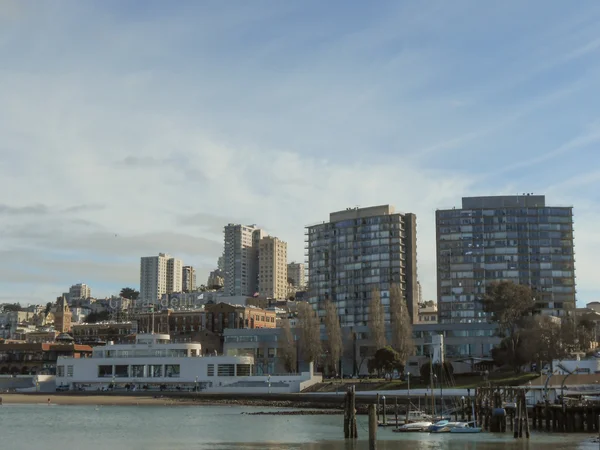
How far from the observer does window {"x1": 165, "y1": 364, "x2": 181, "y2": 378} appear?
14812 cm

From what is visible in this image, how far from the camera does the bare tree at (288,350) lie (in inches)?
5832

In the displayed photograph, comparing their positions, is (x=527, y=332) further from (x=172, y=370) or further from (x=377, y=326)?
(x=172, y=370)

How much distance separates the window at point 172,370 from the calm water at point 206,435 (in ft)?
130

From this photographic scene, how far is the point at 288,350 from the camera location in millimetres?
148250

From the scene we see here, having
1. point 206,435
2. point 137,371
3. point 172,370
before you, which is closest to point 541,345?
point 206,435

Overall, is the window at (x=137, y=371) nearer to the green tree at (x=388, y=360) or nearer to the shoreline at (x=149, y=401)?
the shoreline at (x=149, y=401)

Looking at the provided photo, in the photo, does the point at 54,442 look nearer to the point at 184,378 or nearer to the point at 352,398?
the point at 352,398

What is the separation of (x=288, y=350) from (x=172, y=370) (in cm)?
2066

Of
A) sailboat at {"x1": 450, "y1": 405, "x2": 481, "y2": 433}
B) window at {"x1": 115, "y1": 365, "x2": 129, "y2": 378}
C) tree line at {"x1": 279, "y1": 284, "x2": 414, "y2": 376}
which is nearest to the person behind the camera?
sailboat at {"x1": 450, "y1": 405, "x2": 481, "y2": 433}

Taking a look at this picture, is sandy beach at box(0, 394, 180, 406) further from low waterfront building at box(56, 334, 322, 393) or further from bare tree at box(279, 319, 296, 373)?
bare tree at box(279, 319, 296, 373)

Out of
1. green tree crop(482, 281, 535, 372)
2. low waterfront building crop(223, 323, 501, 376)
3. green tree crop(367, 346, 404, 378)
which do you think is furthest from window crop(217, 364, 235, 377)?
green tree crop(482, 281, 535, 372)

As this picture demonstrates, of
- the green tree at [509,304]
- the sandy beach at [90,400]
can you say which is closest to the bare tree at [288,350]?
the sandy beach at [90,400]

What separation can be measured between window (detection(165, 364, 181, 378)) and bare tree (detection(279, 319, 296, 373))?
18370 mm

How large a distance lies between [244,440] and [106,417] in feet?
115
